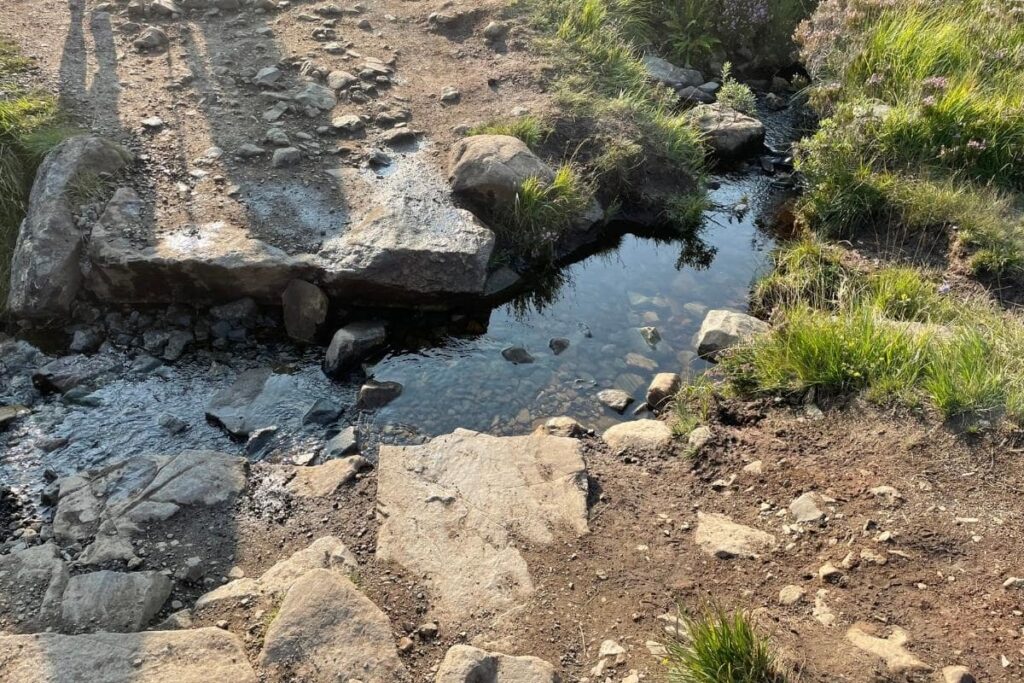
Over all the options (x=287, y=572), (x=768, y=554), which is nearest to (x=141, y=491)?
(x=287, y=572)

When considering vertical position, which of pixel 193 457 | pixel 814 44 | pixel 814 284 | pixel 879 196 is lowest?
pixel 193 457

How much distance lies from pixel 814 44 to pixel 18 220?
767 centimetres

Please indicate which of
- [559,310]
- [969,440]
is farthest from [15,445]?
[969,440]

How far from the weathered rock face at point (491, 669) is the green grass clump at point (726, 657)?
527mm

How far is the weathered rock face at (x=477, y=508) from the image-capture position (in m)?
3.83

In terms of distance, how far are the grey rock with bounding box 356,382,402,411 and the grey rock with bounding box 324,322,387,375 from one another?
27 centimetres

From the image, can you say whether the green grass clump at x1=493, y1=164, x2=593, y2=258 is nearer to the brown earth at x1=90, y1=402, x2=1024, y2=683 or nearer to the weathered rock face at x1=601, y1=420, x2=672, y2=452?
the weathered rock face at x1=601, y1=420, x2=672, y2=452

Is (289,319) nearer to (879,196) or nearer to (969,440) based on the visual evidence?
(969,440)

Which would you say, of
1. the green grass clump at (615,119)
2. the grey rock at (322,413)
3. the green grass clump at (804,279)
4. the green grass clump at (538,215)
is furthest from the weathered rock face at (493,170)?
the grey rock at (322,413)

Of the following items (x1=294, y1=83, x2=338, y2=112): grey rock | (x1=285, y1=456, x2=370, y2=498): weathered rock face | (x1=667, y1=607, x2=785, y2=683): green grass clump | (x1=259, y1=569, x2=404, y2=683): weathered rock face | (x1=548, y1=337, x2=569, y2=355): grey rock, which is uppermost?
(x1=294, y1=83, x2=338, y2=112): grey rock

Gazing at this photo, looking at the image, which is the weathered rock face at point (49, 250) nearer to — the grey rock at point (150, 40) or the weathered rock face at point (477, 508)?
the grey rock at point (150, 40)

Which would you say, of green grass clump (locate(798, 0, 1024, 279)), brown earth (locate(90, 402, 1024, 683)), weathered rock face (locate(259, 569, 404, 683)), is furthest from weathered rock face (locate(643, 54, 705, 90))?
weathered rock face (locate(259, 569, 404, 683))

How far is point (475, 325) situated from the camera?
20.5ft

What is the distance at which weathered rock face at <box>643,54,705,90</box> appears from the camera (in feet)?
29.8
